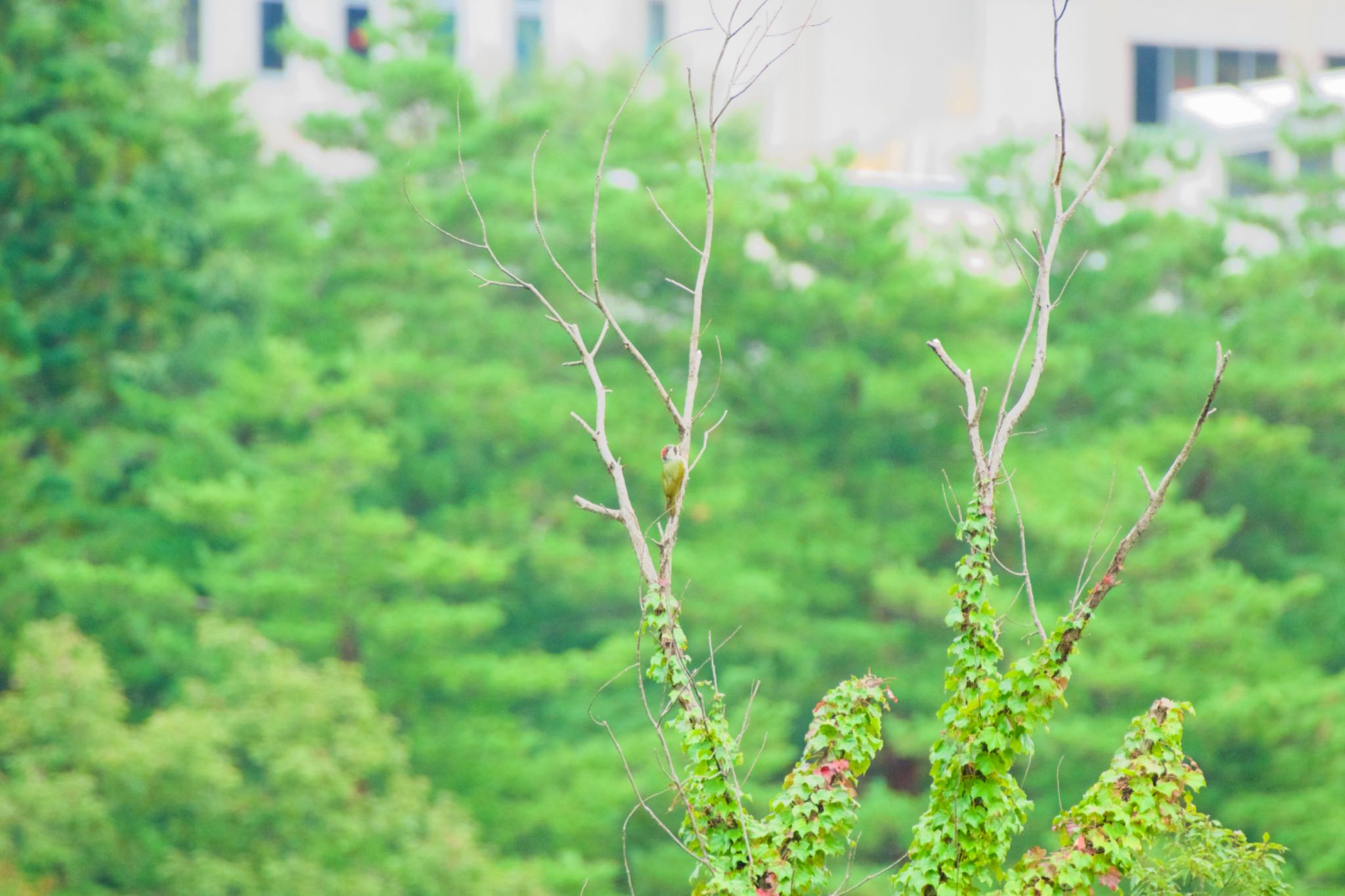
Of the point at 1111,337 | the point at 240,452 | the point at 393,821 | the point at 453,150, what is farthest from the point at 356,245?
the point at 1111,337

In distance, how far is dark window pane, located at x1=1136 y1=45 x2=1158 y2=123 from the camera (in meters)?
17.5

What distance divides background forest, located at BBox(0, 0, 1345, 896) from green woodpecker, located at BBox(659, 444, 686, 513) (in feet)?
24.0

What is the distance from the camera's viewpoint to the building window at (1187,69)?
17.5m

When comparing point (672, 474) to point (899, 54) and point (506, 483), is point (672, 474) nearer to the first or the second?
point (506, 483)

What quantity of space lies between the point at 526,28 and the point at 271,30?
2866mm

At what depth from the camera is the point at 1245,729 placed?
11578 mm

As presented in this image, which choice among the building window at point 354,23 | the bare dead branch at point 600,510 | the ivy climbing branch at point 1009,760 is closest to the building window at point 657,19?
the building window at point 354,23

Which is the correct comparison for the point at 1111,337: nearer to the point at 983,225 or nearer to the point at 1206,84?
the point at 983,225

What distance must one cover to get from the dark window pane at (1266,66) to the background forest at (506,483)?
310 cm

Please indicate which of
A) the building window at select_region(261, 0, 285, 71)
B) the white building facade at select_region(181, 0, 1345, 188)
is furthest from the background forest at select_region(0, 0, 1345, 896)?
the building window at select_region(261, 0, 285, 71)

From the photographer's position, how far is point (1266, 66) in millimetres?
17531

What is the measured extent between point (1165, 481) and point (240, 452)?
1057 centimetres

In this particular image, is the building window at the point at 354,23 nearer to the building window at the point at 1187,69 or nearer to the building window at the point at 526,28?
the building window at the point at 526,28

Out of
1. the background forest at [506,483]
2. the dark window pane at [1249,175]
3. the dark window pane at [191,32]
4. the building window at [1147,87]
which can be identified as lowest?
the background forest at [506,483]
